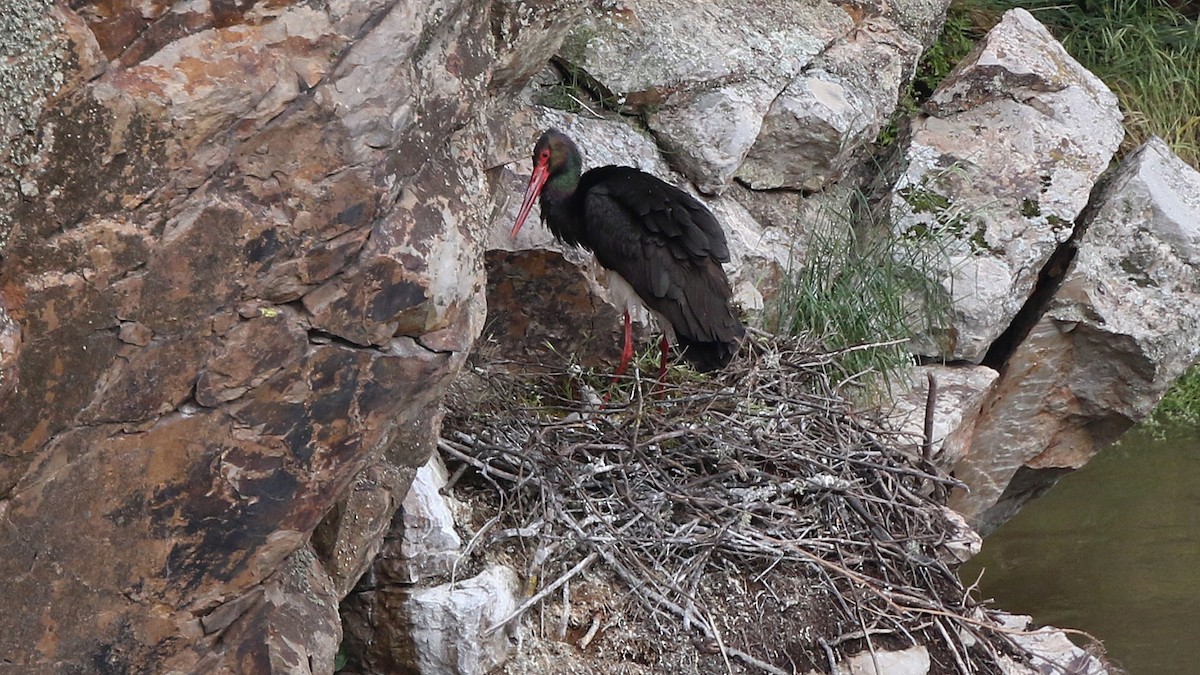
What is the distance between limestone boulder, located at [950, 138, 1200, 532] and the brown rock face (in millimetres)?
3753

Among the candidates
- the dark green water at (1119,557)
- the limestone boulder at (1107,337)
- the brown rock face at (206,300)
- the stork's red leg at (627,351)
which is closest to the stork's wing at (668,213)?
the stork's red leg at (627,351)

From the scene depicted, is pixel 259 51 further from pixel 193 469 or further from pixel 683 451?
pixel 683 451

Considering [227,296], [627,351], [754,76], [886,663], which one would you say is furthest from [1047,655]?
[227,296]

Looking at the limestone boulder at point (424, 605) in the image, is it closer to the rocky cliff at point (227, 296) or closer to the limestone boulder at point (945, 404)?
the rocky cliff at point (227, 296)

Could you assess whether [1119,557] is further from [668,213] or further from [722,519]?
[668,213]

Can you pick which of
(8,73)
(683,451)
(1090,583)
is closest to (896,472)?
(683,451)

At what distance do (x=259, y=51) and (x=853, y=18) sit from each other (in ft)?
13.9

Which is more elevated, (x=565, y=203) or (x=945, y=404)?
(x=565, y=203)

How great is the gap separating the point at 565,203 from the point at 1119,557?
3017 millimetres

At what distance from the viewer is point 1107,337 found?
5.78 meters

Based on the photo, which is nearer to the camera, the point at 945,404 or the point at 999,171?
the point at 945,404

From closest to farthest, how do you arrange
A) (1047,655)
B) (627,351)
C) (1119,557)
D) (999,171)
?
(1047,655) < (627,351) < (999,171) < (1119,557)

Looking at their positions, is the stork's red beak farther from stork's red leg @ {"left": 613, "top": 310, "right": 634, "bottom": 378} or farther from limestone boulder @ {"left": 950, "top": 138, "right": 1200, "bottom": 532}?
limestone boulder @ {"left": 950, "top": 138, "right": 1200, "bottom": 532}

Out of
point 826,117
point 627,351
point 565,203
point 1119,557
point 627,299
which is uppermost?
point 826,117
